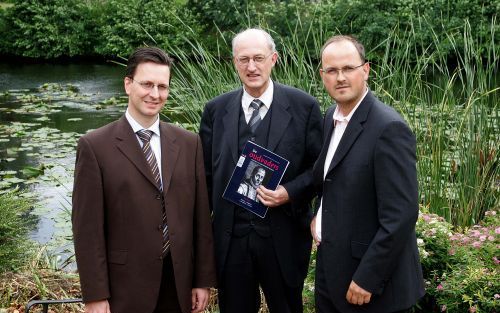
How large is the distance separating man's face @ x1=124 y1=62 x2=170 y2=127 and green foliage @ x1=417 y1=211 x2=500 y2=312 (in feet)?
5.41

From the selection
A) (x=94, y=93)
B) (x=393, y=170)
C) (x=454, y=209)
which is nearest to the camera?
(x=393, y=170)

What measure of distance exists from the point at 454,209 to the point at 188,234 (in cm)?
262

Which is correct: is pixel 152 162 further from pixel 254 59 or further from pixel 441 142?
pixel 441 142

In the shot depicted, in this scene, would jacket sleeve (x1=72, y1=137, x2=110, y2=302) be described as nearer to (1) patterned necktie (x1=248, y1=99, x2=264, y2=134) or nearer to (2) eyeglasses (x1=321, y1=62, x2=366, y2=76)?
(1) patterned necktie (x1=248, y1=99, x2=264, y2=134)

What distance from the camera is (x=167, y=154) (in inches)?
110

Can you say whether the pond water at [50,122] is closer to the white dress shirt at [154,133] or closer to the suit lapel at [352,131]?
the white dress shirt at [154,133]

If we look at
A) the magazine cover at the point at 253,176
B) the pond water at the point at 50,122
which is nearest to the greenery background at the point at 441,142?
the magazine cover at the point at 253,176

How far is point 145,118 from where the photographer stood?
276cm

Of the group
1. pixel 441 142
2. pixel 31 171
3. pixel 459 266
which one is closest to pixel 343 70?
pixel 459 266

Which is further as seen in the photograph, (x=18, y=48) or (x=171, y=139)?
(x=18, y=48)

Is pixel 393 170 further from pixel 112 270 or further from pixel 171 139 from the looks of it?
pixel 112 270

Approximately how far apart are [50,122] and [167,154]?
32.6 feet

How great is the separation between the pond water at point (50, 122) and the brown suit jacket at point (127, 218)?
3.55 m

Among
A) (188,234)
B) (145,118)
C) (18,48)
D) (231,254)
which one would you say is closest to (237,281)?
(231,254)
